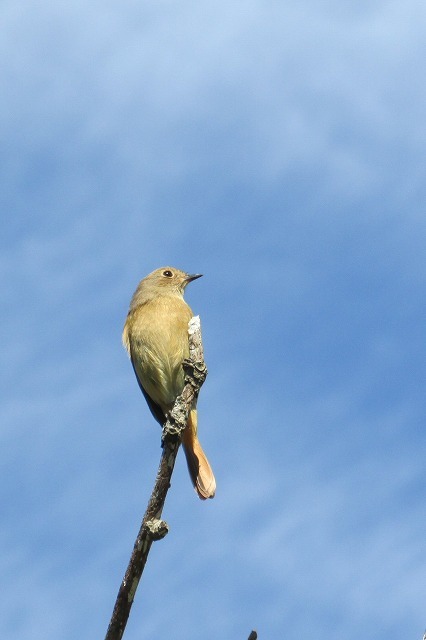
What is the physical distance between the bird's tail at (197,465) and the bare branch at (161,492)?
187cm

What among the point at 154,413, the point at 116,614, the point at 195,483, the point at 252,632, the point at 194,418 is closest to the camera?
the point at 252,632

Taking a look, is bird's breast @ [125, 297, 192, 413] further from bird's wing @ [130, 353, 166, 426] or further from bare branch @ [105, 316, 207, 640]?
bare branch @ [105, 316, 207, 640]

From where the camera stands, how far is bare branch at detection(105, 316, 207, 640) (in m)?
4.89

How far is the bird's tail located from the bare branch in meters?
1.87

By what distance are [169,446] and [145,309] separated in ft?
12.0

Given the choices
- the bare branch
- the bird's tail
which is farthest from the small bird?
the bare branch

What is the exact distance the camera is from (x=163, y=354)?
8.94 m

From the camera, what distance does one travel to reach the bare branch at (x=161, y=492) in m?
4.89

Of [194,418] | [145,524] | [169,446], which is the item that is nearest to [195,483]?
[194,418]

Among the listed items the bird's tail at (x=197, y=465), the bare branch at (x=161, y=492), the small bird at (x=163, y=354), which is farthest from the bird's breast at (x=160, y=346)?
the bare branch at (x=161, y=492)

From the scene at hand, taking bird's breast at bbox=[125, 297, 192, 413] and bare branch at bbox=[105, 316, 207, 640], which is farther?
bird's breast at bbox=[125, 297, 192, 413]

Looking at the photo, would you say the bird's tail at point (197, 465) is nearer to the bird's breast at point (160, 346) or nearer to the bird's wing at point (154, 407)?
the bird's breast at point (160, 346)

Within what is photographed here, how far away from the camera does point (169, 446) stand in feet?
19.2

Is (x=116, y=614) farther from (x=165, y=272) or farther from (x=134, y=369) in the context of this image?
(x=165, y=272)
